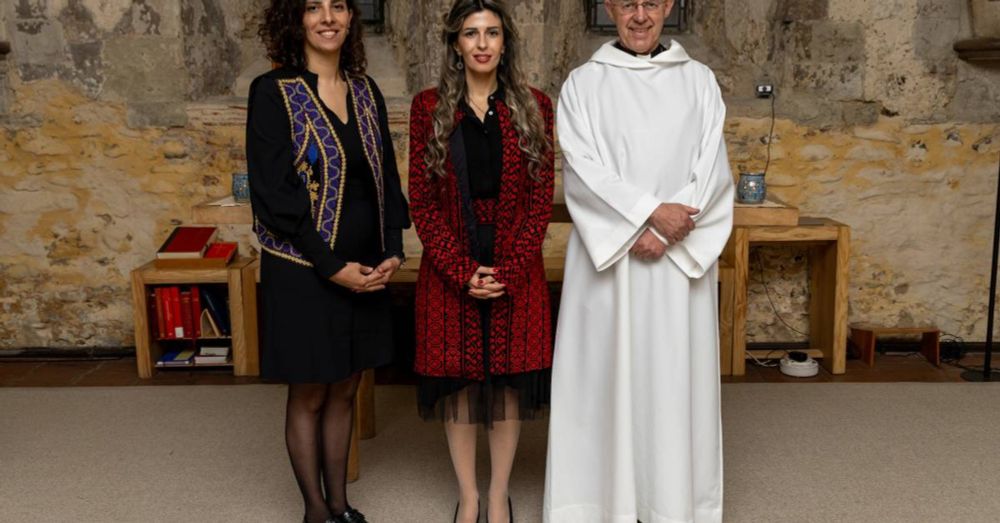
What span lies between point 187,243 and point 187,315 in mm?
339

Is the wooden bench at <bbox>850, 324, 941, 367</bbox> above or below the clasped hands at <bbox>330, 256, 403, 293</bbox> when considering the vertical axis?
below

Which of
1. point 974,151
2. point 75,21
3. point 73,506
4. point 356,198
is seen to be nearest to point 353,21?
point 356,198

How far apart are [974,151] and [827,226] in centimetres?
95

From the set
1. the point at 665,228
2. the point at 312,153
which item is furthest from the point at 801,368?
the point at 312,153

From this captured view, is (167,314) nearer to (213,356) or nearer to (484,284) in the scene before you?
(213,356)

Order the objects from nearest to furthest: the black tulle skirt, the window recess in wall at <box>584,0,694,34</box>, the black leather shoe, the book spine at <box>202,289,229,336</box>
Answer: the black tulle skirt < the black leather shoe < the book spine at <box>202,289,229,336</box> < the window recess in wall at <box>584,0,694,34</box>

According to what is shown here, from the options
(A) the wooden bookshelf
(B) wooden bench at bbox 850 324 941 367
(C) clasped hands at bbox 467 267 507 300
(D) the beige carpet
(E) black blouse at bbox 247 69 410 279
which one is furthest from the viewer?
(B) wooden bench at bbox 850 324 941 367

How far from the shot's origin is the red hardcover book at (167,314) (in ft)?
14.1

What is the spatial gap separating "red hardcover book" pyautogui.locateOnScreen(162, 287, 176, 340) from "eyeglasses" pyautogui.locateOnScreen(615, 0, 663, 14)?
2723 millimetres

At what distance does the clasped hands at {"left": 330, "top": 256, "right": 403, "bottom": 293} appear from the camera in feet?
7.98

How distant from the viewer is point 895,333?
4582mm

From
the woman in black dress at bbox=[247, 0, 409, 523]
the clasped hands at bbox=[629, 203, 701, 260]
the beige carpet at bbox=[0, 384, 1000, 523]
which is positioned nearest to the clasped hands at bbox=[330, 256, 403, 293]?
the woman in black dress at bbox=[247, 0, 409, 523]

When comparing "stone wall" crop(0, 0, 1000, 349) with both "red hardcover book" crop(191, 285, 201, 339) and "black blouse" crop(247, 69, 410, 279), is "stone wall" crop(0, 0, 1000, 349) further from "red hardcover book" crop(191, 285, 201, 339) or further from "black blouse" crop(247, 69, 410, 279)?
"black blouse" crop(247, 69, 410, 279)

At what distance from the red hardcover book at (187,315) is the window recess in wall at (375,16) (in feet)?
5.46
